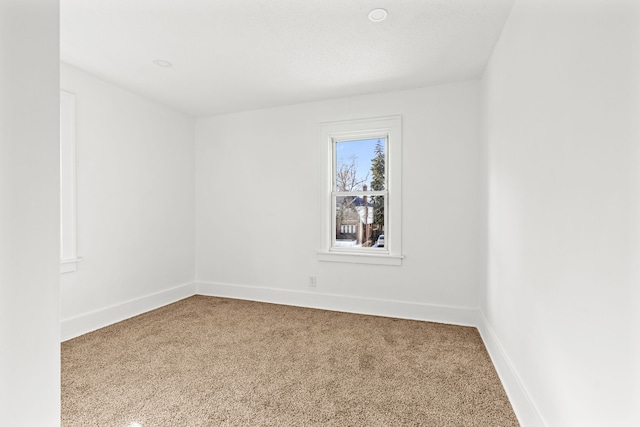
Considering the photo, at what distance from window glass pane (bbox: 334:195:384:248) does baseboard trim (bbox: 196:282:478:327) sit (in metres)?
0.63

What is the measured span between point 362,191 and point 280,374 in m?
2.15

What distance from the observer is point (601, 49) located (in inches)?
39.6

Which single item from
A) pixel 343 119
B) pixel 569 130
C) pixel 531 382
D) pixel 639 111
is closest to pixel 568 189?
pixel 569 130

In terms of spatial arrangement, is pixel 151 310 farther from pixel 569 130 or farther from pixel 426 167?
pixel 569 130

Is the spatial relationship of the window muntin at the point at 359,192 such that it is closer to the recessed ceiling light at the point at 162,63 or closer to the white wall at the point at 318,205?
the white wall at the point at 318,205

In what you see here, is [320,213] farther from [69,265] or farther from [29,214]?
[29,214]

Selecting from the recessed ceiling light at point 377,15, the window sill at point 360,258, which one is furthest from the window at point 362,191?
the recessed ceiling light at point 377,15

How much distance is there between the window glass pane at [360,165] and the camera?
3650 mm

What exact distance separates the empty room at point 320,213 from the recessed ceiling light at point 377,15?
0.04 feet

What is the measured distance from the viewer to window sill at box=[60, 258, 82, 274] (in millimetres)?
2816

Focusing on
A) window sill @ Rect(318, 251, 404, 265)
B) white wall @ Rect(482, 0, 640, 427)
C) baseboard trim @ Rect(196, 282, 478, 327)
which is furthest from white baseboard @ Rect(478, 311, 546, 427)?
window sill @ Rect(318, 251, 404, 265)

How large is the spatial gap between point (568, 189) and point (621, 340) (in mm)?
560

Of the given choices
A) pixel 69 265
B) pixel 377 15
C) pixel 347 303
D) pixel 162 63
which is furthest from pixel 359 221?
pixel 69 265

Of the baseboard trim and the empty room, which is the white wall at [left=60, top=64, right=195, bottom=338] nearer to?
the empty room
